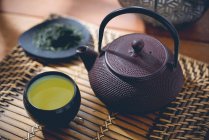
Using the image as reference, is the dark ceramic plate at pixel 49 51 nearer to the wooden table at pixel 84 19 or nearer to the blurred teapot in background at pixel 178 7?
the wooden table at pixel 84 19

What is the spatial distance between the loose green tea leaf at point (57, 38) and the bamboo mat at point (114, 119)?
15 centimetres

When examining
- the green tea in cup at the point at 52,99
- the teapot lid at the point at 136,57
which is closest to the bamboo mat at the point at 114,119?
the green tea in cup at the point at 52,99

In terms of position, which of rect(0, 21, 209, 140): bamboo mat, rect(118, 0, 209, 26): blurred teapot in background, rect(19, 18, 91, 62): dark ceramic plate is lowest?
rect(0, 21, 209, 140): bamboo mat

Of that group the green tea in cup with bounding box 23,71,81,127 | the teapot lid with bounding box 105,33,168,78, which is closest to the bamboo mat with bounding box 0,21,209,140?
the green tea in cup with bounding box 23,71,81,127

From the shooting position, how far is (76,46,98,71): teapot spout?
3.15ft

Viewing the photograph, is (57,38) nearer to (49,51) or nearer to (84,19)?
(49,51)

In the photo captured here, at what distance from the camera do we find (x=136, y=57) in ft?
2.95

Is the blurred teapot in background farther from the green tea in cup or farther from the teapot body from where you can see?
the green tea in cup

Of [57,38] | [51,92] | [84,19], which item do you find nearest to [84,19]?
[84,19]

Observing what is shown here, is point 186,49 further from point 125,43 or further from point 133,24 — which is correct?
point 125,43

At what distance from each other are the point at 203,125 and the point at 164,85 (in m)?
0.18

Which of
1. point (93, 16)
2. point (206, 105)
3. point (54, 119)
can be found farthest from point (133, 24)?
point (54, 119)

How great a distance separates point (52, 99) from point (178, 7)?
0.56 metres

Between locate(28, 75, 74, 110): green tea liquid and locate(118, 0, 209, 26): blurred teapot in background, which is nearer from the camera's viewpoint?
locate(28, 75, 74, 110): green tea liquid
